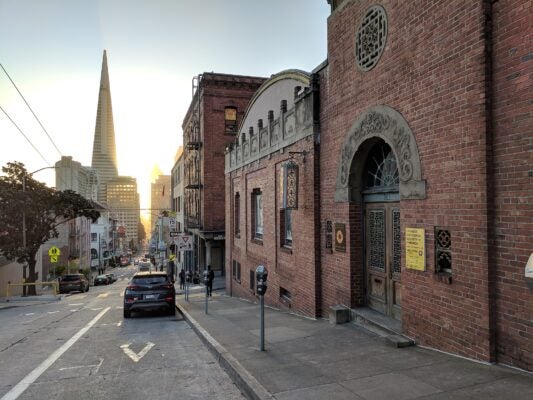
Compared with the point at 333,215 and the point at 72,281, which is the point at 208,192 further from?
the point at 333,215

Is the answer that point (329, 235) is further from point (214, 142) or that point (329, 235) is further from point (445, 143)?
point (214, 142)

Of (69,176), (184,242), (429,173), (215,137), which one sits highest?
(69,176)

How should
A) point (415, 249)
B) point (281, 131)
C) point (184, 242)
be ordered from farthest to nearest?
point (184, 242) < point (281, 131) < point (415, 249)

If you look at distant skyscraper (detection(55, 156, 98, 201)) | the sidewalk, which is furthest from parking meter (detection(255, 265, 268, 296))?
distant skyscraper (detection(55, 156, 98, 201))

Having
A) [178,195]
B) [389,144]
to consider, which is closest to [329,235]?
[389,144]

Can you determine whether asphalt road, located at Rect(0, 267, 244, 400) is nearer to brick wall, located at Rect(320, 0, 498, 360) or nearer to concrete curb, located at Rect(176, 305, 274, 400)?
concrete curb, located at Rect(176, 305, 274, 400)

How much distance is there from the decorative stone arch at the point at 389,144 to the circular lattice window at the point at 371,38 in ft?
3.30

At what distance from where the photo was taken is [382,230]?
8.59 metres

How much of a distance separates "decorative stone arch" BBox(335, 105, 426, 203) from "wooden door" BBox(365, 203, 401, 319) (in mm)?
781

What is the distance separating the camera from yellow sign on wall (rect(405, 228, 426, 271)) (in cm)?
680

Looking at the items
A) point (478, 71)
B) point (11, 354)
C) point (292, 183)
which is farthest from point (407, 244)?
point (11, 354)

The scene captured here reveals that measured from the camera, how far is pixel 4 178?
26781mm

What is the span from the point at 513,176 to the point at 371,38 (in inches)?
168

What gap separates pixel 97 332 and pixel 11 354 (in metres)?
2.62
